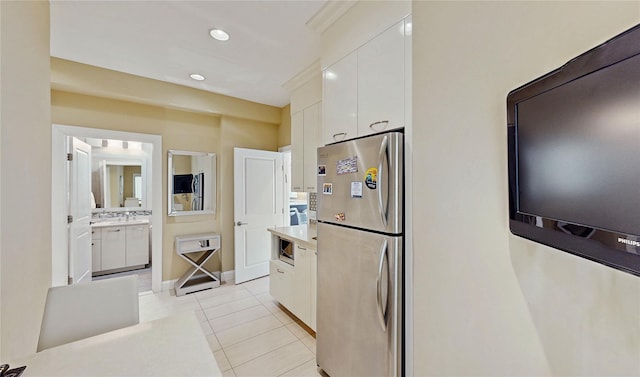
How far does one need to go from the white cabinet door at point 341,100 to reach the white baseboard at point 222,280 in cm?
274

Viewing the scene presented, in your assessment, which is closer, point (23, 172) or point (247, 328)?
point (23, 172)

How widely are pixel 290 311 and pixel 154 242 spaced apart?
2.06m

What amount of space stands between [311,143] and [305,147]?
119mm

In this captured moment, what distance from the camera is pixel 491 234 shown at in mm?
1009

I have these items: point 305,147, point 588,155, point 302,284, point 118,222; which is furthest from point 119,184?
point 588,155

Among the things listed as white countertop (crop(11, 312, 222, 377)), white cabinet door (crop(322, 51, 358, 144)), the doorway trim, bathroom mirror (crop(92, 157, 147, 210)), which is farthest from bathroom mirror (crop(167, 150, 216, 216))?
white countertop (crop(11, 312, 222, 377))

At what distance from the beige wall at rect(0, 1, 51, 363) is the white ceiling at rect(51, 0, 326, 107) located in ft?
1.94

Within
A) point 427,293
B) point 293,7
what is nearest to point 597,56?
point 427,293

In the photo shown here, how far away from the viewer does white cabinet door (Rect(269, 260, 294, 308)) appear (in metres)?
2.53

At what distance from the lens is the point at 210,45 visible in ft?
7.34

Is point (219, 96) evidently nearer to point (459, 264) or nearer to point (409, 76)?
point (409, 76)

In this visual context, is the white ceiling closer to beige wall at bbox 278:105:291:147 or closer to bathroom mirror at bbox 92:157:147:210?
beige wall at bbox 278:105:291:147

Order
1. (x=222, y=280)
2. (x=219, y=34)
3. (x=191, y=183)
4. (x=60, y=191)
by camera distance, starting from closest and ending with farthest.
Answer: (x=219, y=34) → (x=60, y=191) → (x=191, y=183) → (x=222, y=280)

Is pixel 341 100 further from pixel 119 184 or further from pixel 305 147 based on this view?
pixel 119 184
